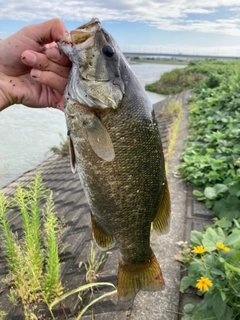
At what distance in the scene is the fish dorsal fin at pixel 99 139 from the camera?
1786mm

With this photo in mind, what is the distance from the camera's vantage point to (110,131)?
183 centimetres

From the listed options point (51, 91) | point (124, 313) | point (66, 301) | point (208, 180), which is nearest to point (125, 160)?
point (51, 91)

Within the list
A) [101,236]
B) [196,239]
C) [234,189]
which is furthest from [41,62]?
[234,189]

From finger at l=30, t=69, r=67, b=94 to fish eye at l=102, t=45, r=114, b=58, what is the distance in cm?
37

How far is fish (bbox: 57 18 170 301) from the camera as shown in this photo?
1.83 meters

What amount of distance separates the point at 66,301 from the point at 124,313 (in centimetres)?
56

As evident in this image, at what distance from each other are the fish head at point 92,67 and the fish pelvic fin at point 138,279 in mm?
1058

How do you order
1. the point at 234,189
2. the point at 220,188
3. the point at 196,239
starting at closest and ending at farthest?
the point at 196,239, the point at 234,189, the point at 220,188

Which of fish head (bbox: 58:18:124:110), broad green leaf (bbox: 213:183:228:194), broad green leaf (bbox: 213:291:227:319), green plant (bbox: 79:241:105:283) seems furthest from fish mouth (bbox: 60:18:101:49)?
broad green leaf (bbox: 213:183:228:194)

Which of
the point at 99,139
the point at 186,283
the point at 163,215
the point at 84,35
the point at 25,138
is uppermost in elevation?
the point at 84,35

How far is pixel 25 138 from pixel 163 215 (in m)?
10.8

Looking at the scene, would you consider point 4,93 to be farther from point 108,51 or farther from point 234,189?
point 234,189

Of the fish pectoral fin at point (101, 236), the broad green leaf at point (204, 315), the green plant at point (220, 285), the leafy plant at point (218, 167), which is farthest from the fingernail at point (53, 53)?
the leafy plant at point (218, 167)

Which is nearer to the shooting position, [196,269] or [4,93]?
[4,93]
